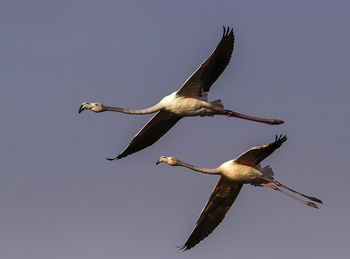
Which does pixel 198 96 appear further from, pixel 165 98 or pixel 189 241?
pixel 189 241

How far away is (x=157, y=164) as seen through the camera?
41844 millimetres

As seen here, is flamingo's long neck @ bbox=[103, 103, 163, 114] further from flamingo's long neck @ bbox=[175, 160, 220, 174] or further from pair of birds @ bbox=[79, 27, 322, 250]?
flamingo's long neck @ bbox=[175, 160, 220, 174]

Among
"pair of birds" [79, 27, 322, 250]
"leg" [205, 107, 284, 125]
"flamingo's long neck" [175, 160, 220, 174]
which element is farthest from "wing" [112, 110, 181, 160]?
"leg" [205, 107, 284, 125]

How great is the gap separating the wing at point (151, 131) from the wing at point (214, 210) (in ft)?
8.79

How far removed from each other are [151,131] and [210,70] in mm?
3834

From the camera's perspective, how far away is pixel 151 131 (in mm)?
43219

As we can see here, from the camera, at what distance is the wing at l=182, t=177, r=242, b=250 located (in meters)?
42.3

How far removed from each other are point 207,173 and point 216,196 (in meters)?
1.08

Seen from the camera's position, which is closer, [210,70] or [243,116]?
[210,70]

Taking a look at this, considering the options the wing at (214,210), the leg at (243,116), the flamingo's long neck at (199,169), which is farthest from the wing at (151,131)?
the wing at (214,210)

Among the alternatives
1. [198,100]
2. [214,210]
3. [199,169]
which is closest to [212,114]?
[198,100]

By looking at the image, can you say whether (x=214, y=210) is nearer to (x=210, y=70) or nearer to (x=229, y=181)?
(x=229, y=181)

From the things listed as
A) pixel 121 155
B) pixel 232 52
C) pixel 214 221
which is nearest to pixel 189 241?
pixel 214 221

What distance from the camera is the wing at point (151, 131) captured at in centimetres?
4262
